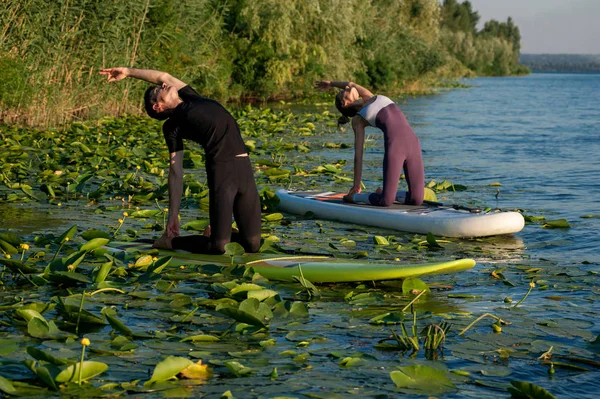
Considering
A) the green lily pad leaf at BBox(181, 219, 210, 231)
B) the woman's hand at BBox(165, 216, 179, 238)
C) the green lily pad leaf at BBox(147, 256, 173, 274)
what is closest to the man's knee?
the green lily pad leaf at BBox(181, 219, 210, 231)

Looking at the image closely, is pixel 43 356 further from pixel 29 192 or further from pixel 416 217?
pixel 29 192

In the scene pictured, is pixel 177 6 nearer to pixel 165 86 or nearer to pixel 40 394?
pixel 165 86

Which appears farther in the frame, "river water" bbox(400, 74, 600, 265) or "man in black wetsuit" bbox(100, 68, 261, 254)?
"river water" bbox(400, 74, 600, 265)

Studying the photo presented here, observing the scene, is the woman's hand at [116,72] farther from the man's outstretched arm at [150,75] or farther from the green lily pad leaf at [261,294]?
the green lily pad leaf at [261,294]

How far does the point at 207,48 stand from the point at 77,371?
22054mm

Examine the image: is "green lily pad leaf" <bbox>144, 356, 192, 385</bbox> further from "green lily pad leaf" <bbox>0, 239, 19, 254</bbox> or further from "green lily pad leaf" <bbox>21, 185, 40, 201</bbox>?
"green lily pad leaf" <bbox>21, 185, 40, 201</bbox>

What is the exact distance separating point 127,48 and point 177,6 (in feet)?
12.0

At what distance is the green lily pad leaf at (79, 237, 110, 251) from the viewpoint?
22.1 feet

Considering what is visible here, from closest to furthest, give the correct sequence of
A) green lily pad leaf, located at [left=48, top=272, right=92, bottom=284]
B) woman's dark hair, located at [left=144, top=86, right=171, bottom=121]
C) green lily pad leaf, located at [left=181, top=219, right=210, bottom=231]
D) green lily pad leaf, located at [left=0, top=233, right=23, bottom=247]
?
green lily pad leaf, located at [left=48, top=272, right=92, bottom=284], woman's dark hair, located at [left=144, top=86, right=171, bottom=121], green lily pad leaf, located at [left=0, top=233, right=23, bottom=247], green lily pad leaf, located at [left=181, top=219, right=210, bottom=231]

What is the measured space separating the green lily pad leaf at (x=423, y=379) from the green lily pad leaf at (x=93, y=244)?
318cm

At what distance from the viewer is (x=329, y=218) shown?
9820mm

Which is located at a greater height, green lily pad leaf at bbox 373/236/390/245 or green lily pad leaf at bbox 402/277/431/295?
green lily pad leaf at bbox 402/277/431/295

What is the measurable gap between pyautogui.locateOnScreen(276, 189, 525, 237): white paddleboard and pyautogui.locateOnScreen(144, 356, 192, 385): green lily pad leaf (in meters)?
4.86

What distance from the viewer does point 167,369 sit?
4.29 meters
